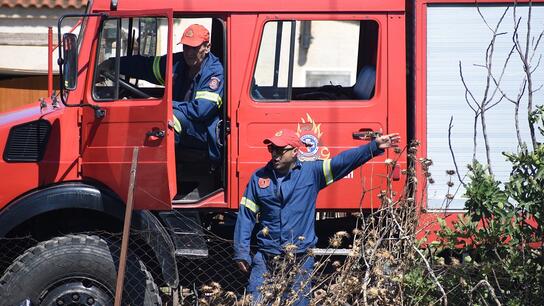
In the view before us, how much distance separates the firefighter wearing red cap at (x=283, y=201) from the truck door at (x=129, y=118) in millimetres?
693

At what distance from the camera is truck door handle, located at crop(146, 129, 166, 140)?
6621 mm

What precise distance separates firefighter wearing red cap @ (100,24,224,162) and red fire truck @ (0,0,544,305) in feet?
0.27

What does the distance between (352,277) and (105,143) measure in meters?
2.22

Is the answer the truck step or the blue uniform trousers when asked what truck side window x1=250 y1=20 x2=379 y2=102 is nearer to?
the truck step

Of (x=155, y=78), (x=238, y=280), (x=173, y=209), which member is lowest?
(x=238, y=280)

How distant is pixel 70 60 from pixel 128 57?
627 millimetres

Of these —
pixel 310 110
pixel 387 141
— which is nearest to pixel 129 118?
pixel 310 110

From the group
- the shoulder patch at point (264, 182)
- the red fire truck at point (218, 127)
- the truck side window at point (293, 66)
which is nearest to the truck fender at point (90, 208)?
the red fire truck at point (218, 127)

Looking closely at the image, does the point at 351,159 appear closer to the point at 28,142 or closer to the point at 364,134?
the point at 364,134

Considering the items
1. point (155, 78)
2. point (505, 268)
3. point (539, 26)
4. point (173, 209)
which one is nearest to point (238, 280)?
point (173, 209)

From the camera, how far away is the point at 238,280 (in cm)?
715

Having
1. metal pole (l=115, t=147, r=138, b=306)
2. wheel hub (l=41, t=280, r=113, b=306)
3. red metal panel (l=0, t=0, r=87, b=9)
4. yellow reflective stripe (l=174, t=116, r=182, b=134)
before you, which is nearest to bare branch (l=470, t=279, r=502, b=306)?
metal pole (l=115, t=147, r=138, b=306)

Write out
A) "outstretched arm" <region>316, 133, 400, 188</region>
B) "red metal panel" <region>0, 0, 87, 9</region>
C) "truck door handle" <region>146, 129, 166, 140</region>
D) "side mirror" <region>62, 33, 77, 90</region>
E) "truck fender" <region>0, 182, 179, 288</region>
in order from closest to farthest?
1. "outstretched arm" <region>316, 133, 400, 188</region>
2. "side mirror" <region>62, 33, 77, 90</region>
3. "truck door handle" <region>146, 129, 166, 140</region>
4. "truck fender" <region>0, 182, 179, 288</region>
5. "red metal panel" <region>0, 0, 87, 9</region>

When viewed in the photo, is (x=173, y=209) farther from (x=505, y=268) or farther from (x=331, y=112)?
(x=505, y=268)
